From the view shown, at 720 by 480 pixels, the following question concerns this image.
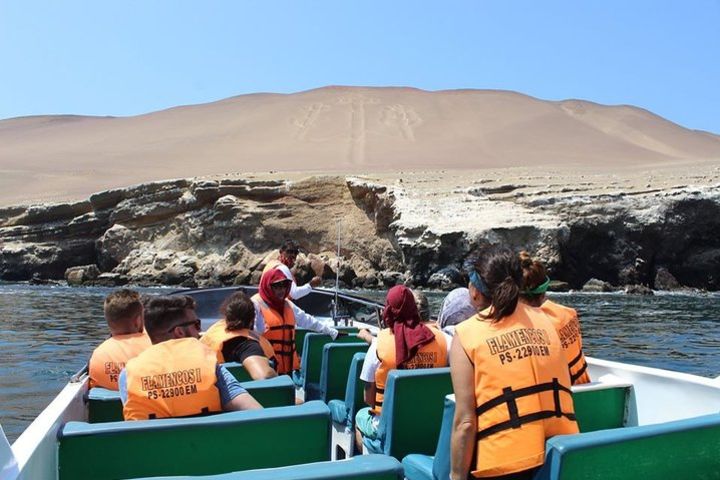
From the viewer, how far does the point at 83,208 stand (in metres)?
54.8

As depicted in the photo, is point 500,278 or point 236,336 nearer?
point 500,278

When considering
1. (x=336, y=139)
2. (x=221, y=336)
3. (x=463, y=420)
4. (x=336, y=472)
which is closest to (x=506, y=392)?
(x=463, y=420)

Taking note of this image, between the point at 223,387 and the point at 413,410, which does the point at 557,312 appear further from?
the point at 223,387

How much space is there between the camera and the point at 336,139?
11594 centimetres

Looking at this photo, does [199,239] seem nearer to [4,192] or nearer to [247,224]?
[247,224]

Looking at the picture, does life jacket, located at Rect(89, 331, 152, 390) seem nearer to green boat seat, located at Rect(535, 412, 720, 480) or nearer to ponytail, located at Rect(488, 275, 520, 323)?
ponytail, located at Rect(488, 275, 520, 323)

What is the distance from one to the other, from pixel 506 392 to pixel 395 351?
1.64 meters

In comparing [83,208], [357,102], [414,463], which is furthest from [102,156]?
[414,463]

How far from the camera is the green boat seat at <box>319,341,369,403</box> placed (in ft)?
18.4

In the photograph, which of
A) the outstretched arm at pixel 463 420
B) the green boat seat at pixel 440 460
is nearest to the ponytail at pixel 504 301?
the outstretched arm at pixel 463 420

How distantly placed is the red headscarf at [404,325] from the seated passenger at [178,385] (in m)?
1.24

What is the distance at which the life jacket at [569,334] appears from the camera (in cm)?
404

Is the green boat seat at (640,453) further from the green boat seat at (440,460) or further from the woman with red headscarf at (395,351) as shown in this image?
the woman with red headscarf at (395,351)

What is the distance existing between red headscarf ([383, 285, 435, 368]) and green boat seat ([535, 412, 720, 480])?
166cm
